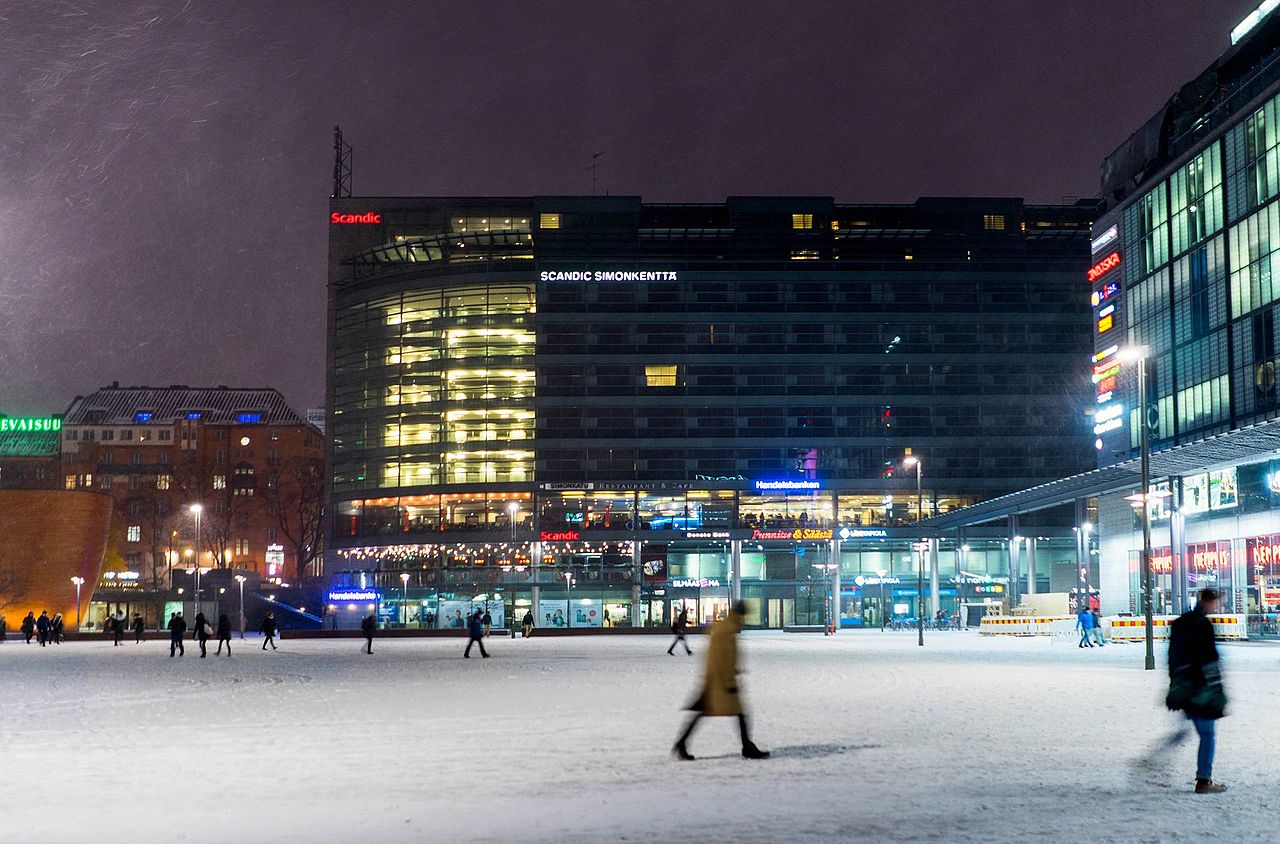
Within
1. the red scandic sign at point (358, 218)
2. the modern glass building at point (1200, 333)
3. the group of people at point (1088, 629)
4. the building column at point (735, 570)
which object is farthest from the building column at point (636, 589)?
the group of people at point (1088, 629)

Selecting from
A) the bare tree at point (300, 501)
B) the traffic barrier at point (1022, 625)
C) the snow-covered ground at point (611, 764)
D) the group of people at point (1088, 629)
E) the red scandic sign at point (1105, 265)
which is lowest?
the traffic barrier at point (1022, 625)

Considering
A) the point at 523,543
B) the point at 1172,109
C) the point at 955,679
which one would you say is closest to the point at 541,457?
the point at 523,543

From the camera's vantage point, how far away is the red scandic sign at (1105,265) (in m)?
71.9

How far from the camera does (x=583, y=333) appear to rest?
354ft

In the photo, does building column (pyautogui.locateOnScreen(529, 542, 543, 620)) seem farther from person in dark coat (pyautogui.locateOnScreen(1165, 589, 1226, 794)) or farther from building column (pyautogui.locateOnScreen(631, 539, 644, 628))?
person in dark coat (pyautogui.locateOnScreen(1165, 589, 1226, 794))

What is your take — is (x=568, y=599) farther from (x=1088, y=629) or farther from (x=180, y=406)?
(x=180, y=406)

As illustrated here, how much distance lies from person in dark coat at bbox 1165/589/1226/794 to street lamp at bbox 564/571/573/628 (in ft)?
301

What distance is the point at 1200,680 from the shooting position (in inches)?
451

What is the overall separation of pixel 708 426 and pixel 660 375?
5654 millimetres

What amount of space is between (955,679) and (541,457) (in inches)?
3142

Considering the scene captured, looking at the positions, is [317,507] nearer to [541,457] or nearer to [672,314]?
[541,457]

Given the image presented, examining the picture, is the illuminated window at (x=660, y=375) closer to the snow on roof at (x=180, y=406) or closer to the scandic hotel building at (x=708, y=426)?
the scandic hotel building at (x=708, y=426)

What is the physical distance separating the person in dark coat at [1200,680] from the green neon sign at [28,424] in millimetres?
123210

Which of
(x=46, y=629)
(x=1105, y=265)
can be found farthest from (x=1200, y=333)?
(x=46, y=629)
